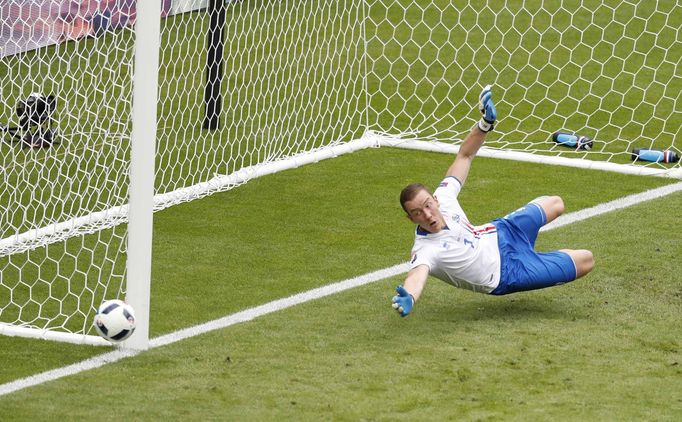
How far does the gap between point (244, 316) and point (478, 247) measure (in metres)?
1.37

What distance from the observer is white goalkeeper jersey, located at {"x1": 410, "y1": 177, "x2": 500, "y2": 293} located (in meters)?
7.42

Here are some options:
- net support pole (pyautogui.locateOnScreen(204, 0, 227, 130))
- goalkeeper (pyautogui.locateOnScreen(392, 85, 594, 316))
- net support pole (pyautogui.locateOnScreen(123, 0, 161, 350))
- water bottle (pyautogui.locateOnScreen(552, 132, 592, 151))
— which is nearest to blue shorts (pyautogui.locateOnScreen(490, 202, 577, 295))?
goalkeeper (pyautogui.locateOnScreen(392, 85, 594, 316))

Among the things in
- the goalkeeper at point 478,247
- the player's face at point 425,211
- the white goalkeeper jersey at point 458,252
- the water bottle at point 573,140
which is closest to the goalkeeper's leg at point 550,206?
the goalkeeper at point 478,247

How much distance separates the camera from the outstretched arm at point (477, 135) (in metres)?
7.80

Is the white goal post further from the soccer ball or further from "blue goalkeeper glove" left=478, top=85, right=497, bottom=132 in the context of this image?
"blue goalkeeper glove" left=478, top=85, right=497, bottom=132

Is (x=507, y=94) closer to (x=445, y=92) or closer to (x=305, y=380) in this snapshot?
(x=445, y=92)

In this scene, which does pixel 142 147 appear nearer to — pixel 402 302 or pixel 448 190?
pixel 402 302

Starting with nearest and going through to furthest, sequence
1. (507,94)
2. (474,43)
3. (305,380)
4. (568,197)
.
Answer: (305,380) < (568,197) < (507,94) < (474,43)

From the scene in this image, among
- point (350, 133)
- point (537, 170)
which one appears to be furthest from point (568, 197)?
point (350, 133)

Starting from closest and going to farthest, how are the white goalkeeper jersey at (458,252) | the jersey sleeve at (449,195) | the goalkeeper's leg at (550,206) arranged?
the white goalkeeper jersey at (458,252), the jersey sleeve at (449,195), the goalkeeper's leg at (550,206)

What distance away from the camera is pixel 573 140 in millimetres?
11961

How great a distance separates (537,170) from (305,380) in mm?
5106

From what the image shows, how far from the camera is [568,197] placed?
412 inches

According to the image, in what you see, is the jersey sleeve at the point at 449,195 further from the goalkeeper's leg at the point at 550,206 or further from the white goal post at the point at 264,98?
the white goal post at the point at 264,98
